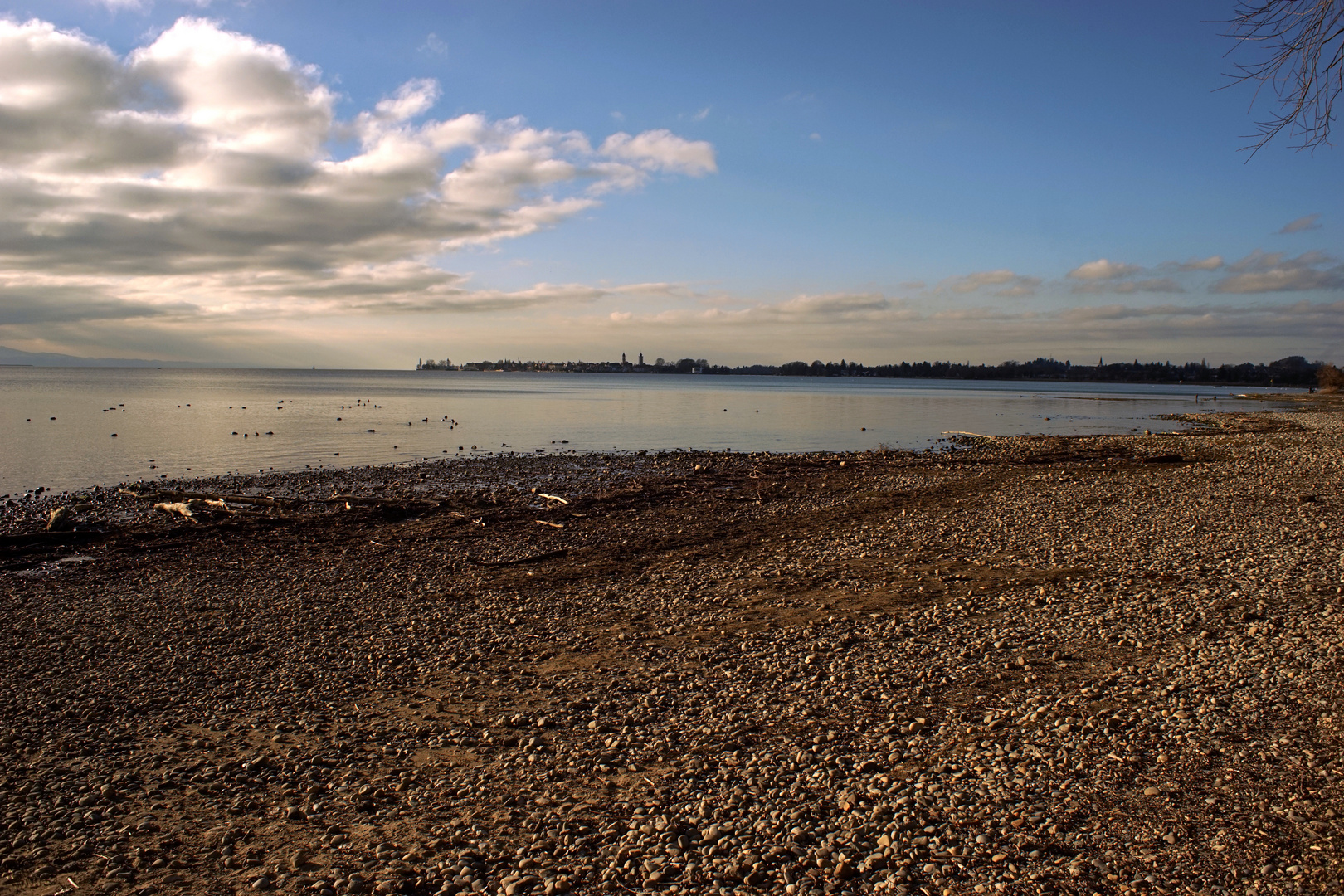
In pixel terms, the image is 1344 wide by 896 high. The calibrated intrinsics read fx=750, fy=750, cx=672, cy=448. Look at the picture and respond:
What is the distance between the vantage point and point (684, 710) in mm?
7469

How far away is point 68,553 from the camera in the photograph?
49.6ft

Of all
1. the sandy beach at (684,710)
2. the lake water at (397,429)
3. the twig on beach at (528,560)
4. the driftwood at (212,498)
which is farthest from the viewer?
the lake water at (397,429)

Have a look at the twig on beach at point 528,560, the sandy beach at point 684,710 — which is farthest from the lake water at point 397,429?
the twig on beach at point 528,560

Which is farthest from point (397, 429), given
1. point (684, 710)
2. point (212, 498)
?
point (684, 710)

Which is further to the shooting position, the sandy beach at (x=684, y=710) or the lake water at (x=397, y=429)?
the lake water at (x=397, y=429)

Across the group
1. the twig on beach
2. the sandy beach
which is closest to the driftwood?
the sandy beach

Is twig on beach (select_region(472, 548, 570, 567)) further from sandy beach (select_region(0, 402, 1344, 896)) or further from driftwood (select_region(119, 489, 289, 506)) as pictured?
driftwood (select_region(119, 489, 289, 506))

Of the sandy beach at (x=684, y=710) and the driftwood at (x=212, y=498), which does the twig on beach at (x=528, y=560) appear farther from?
the driftwood at (x=212, y=498)

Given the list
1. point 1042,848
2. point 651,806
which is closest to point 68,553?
point 651,806

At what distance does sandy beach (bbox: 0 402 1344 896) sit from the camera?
513 centimetres

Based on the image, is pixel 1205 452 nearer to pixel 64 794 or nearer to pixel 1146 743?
pixel 1146 743

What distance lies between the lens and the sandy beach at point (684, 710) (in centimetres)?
513

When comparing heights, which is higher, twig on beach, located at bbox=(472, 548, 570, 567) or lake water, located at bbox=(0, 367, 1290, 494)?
lake water, located at bbox=(0, 367, 1290, 494)

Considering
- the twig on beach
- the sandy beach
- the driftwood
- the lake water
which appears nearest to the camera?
the sandy beach
